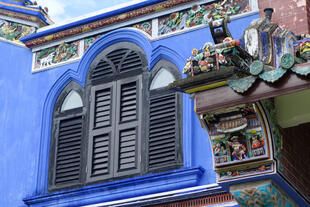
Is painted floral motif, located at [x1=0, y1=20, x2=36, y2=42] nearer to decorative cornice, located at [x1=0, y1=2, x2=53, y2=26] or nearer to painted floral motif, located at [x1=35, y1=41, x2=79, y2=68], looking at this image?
decorative cornice, located at [x1=0, y1=2, x2=53, y2=26]

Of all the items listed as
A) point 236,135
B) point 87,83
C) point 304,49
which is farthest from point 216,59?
point 87,83

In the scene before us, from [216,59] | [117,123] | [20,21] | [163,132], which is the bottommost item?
[216,59]

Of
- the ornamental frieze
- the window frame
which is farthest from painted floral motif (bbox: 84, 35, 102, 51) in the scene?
the window frame

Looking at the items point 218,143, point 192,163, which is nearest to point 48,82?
point 192,163

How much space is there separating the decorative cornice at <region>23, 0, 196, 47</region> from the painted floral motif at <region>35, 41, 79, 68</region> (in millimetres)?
164

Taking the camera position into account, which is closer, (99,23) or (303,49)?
(303,49)

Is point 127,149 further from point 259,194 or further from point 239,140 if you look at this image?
point 259,194

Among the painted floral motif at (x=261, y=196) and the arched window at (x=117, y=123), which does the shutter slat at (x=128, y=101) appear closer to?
the arched window at (x=117, y=123)

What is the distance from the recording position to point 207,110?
28.9ft

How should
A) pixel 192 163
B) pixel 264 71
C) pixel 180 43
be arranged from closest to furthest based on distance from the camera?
pixel 264 71
pixel 192 163
pixel 180 43

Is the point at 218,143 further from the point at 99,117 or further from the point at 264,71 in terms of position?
the point at 99,117

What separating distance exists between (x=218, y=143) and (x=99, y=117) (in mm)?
3759

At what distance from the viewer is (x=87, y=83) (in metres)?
12.8

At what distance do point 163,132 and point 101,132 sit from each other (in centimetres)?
112
